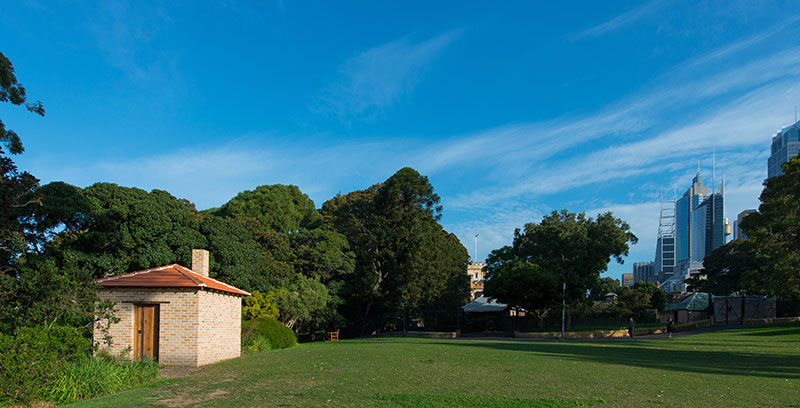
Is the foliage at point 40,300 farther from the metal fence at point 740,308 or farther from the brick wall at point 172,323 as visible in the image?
the metal fence at point 740,308

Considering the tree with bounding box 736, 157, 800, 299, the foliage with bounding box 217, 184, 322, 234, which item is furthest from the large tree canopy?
the foliage with bounding box 217, 184, 322, 234

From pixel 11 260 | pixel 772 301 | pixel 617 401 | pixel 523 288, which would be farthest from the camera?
pixel 772 301

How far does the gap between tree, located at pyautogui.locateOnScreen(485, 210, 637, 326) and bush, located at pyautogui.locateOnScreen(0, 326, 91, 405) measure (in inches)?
1160

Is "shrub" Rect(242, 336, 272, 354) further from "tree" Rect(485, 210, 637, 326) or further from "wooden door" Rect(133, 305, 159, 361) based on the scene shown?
"tree" Rect(485, 210, 637, 326)

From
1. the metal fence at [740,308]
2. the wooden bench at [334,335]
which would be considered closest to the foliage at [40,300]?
the wooden bench at [334,335]

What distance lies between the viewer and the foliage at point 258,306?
93.1 ft

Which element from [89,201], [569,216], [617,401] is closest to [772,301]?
[569,216]

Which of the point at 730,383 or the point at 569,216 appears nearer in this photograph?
the point at 730,383

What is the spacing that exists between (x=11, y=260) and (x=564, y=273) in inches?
1249

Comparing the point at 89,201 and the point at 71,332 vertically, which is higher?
the point at 89,201

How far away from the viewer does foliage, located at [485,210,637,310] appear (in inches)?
1409

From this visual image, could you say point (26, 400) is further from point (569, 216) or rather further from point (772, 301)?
point (772, 301)

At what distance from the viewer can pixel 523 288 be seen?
118ft

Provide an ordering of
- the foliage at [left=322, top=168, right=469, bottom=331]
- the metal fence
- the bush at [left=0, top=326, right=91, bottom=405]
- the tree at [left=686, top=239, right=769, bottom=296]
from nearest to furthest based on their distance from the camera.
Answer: the bush at [left=0, top=326, right=91, bottom=405] < the foliage at [left=322, top=168, right=469, bottom=331] < the metal fence < the tree at [left=686, top=239, right=769, bottom=296]
